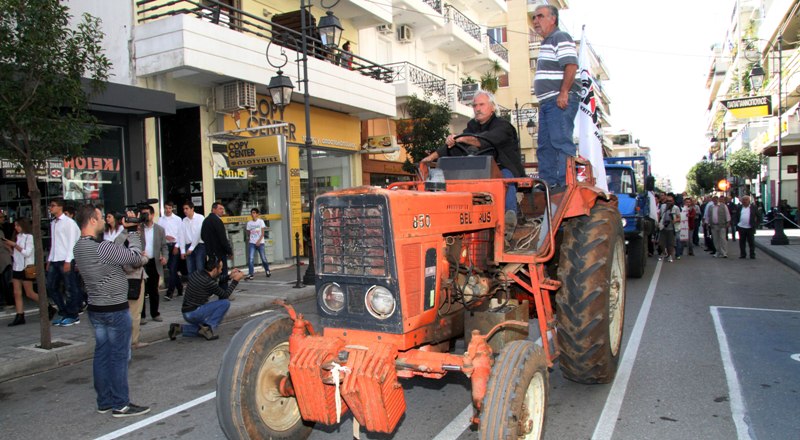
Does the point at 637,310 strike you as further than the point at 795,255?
No

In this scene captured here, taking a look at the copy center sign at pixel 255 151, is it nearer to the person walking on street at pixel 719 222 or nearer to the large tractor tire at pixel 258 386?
the large tractor tire at pixel 258 386

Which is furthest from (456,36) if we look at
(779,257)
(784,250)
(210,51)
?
(779,257)

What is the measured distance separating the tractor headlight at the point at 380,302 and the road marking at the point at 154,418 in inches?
76.5

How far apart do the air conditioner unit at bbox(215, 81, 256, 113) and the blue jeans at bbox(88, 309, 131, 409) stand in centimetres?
893

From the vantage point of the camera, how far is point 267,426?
11.1 feet

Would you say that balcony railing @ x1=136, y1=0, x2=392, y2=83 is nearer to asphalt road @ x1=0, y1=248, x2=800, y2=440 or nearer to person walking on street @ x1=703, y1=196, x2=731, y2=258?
asphalt road @ x1=0, y1=248, x2=800, y2=440

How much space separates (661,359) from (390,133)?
16.0m

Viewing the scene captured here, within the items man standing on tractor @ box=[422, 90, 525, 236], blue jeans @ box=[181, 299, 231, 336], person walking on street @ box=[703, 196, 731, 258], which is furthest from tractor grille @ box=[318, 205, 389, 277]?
person walking on street @ box=[703, 196, 731, 258]

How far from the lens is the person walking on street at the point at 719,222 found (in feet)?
50.2

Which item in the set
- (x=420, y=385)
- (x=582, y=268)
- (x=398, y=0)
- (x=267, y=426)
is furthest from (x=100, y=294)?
(x=398, y=0)

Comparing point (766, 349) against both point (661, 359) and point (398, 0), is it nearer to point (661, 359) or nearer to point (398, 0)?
point (661, 359)

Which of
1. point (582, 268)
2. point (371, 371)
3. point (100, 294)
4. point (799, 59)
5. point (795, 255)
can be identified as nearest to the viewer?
point (371, 371)

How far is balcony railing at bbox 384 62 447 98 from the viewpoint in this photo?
20094 millimetres

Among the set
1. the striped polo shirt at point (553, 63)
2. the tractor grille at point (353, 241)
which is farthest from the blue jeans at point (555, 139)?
the tractor grille at point (353, 241)
